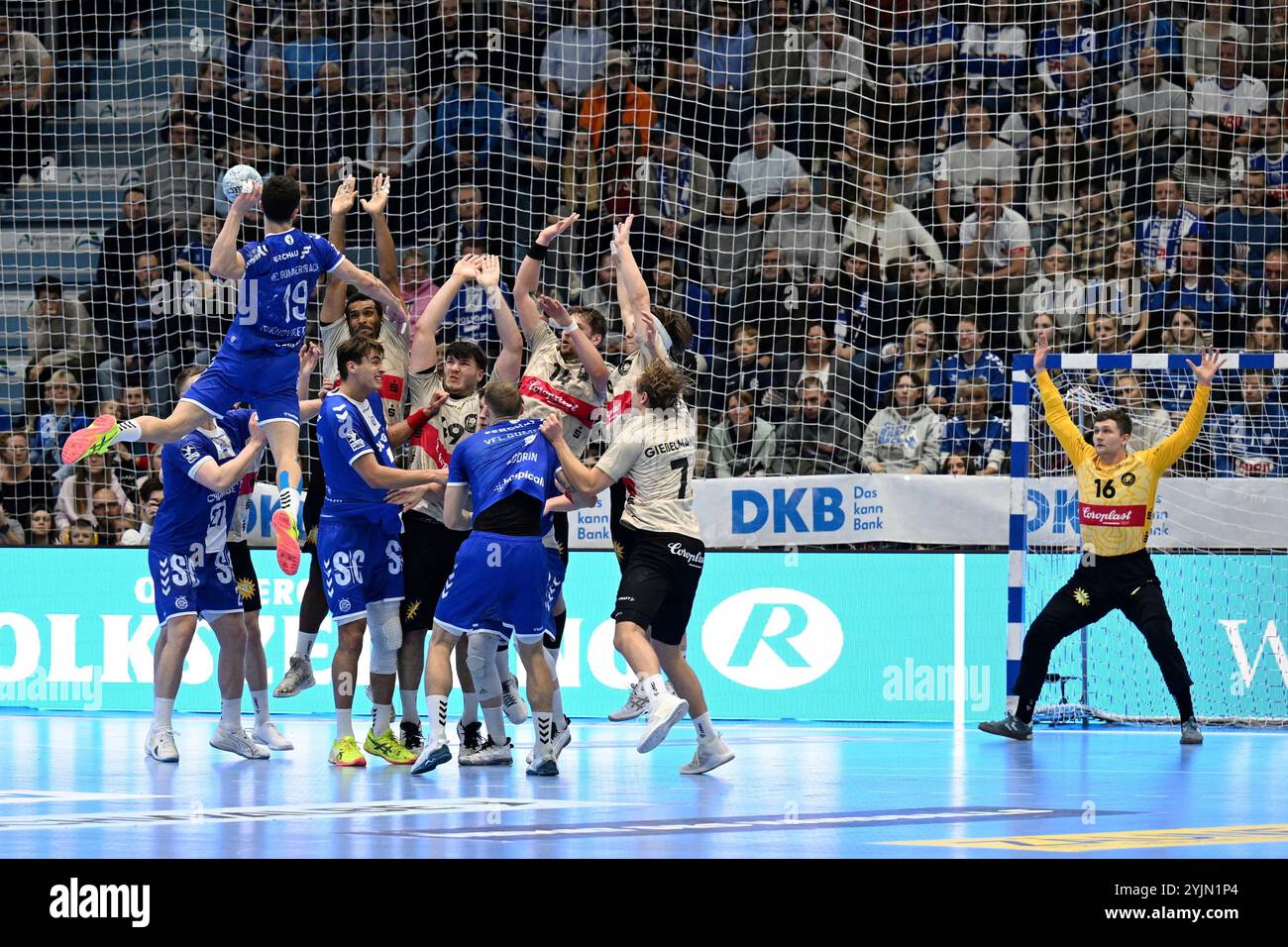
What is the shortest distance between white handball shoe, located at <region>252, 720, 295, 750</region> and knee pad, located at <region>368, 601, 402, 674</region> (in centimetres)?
130

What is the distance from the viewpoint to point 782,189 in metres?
18.5

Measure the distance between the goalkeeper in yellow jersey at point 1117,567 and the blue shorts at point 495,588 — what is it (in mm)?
4841

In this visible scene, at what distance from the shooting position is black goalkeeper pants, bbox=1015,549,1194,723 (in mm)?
13219

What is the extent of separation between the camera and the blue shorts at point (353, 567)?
10906 millimetres

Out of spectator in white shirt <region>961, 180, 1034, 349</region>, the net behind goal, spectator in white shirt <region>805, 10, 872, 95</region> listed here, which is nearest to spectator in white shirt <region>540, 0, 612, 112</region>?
spectator in white shirt <region>805, 10, 872, 95</region>

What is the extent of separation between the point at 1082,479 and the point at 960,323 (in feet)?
12.4

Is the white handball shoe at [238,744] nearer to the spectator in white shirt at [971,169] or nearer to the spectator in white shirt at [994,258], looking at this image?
the spectator in white shirt at [994,258]

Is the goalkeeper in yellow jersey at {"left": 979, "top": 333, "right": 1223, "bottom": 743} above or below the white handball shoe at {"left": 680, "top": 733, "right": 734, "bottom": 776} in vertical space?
above

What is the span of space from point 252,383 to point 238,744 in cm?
248

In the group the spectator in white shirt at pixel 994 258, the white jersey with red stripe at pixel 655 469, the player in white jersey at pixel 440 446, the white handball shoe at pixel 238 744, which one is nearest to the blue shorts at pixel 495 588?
the white jersey with red stripe at pixel 655 469

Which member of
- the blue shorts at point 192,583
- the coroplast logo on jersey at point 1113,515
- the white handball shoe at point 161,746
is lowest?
the white handball shoe at point 161,746

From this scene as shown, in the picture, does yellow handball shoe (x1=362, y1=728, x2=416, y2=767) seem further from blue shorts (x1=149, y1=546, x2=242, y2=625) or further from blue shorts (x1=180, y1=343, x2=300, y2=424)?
blue shorts (x1=180, y1=343, x2=300, y2=424)

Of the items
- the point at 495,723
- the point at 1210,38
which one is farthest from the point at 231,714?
the point at 1210,38
